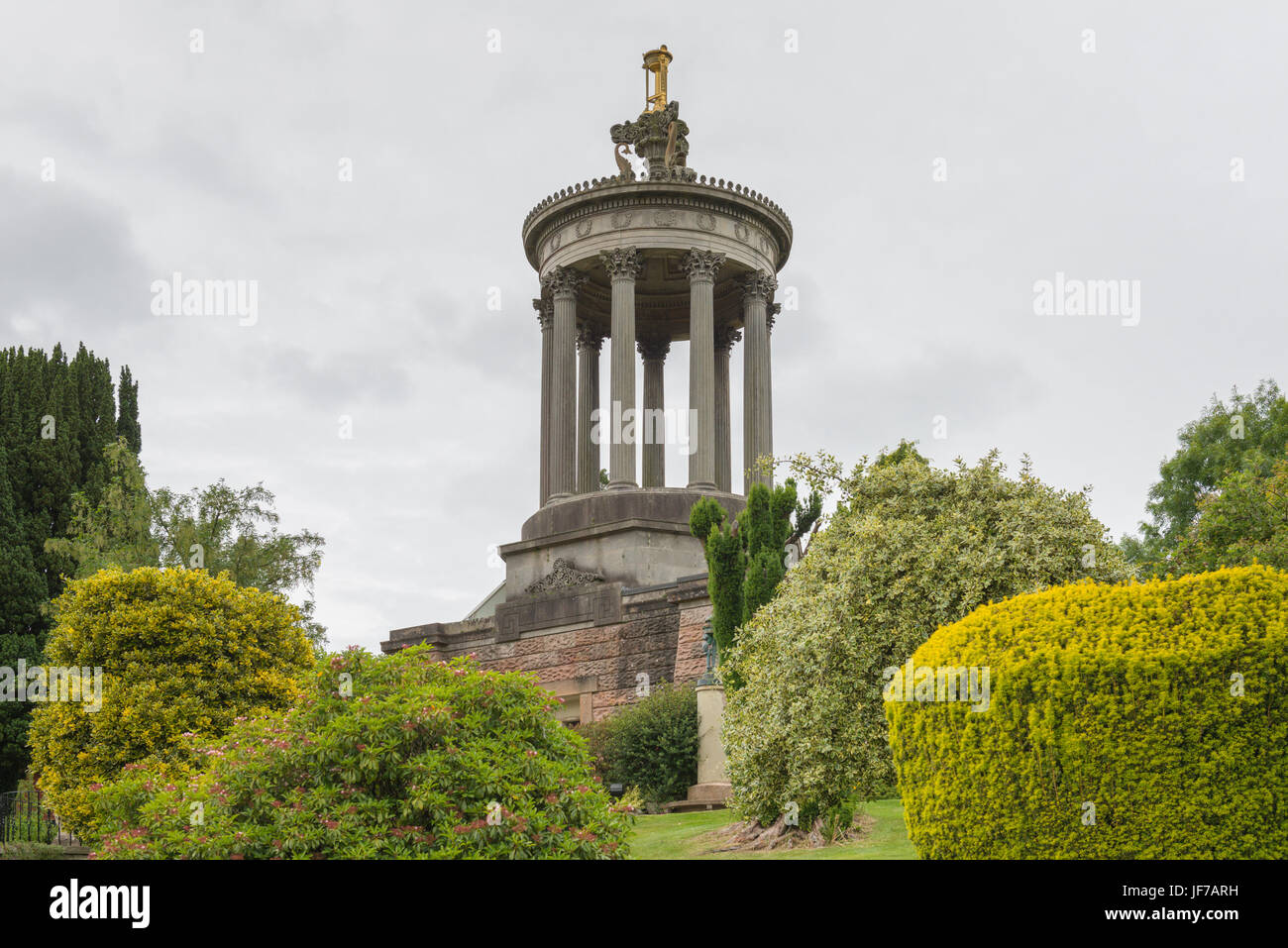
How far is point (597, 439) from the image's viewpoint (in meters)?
39.6

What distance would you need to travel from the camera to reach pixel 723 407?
40062 mm

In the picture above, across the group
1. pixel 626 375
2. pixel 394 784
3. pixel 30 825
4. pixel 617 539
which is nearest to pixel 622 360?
pixel 626 375

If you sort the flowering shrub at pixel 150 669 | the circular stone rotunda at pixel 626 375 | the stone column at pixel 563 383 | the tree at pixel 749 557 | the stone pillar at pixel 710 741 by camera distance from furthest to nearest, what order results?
the stone column at pixel 563 383, the circular stone rotunda at pixel 626 375, the tree at pixel 749 557, the stone pillar at pixel 710 741, the flowering shrub at pixel 150 669

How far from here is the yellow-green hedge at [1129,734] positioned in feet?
34.1

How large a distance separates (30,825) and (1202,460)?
38.3 meters

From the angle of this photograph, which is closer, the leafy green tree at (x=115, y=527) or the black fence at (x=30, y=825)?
the black fence at (x=30, y=825)

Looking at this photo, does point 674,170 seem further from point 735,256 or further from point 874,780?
point 874,780

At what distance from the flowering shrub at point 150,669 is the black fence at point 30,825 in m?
4.76

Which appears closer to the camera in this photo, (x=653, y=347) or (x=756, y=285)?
(x=756, y=285)

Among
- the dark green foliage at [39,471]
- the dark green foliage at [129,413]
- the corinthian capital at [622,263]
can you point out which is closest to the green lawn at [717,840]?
the corinthian capital at [622,263]

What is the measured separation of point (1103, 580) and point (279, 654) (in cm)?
1414

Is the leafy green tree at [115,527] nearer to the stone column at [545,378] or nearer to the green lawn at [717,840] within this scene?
Answer: the stone column at [545,378]

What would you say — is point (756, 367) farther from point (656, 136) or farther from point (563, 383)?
point (656, 136)
